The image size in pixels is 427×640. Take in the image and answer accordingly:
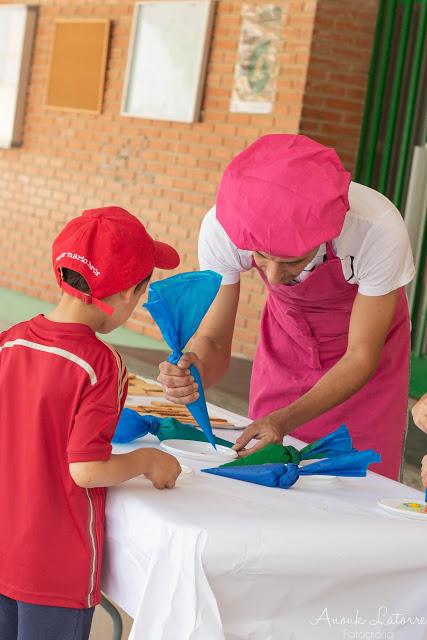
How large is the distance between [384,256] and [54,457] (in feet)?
3.16

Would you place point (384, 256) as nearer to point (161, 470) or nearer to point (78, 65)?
point (161, 470)

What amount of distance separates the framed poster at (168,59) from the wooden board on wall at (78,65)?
0.48 metres

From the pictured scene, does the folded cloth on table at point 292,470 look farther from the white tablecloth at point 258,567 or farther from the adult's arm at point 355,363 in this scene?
the adult's arm at point 355,363

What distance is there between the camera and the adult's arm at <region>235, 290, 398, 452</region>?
2.30m

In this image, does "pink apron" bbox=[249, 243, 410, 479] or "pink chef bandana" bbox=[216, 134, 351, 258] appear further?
"pink apron" bbox=[249, 243, 410, 479]

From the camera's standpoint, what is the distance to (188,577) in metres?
1.57

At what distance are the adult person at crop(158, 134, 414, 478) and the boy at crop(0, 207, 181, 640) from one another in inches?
14.3

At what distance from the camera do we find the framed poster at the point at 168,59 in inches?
291

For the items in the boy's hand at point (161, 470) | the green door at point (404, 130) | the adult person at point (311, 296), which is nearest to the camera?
the boy's hand at point (161, 470)

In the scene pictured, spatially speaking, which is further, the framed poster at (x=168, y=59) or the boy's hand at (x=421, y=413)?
the framed poster at (x=168, y=59)

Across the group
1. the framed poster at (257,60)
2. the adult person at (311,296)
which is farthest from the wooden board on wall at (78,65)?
the adult person at (311,296)

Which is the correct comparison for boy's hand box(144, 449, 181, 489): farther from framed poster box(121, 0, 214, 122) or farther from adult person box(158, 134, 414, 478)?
framed poster box(121, 0, 214, 122)

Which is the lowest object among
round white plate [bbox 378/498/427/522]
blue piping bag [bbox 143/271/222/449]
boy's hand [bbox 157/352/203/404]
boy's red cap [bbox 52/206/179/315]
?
round white plate [bbox 378/498/427/522]

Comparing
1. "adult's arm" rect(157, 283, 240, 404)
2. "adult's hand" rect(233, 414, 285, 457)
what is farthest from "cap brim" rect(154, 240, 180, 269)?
"adult's arm" rect(157, 283, 240, 404)
